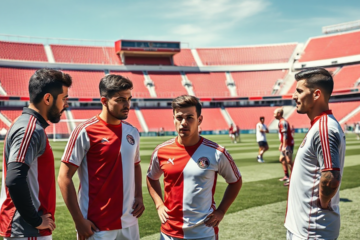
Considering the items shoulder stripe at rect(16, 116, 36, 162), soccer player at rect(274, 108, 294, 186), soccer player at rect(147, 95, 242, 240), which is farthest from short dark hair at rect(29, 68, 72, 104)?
soccer player at rect(274, 108, 294, 186)

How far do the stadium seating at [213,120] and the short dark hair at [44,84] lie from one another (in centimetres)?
4721

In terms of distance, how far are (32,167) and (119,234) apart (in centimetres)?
99

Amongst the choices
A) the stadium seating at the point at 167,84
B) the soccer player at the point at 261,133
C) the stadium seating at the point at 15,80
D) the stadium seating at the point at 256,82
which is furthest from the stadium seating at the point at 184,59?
the soccer player at the point at 261,133

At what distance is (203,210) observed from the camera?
10.9ft

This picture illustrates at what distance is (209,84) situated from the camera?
193ft

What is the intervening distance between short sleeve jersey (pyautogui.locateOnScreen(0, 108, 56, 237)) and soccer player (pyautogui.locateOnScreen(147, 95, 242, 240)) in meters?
1.05

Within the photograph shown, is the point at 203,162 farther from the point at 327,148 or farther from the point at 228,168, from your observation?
the point at 327,148

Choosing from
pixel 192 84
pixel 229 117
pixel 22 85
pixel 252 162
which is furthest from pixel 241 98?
pixel 252 162

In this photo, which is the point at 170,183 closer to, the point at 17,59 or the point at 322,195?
the point at 322,195

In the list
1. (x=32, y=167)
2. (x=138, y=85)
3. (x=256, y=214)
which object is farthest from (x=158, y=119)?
(x=32, y=167)

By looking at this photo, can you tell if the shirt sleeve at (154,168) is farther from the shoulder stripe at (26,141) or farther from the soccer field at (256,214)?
the soccer field at (256,214)

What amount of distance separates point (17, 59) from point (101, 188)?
54.6m

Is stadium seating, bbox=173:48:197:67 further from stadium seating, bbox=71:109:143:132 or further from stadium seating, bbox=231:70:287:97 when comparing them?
stadium seating, bbox=71:109:143:132

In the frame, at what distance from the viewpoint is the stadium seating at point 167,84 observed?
55781 mm
